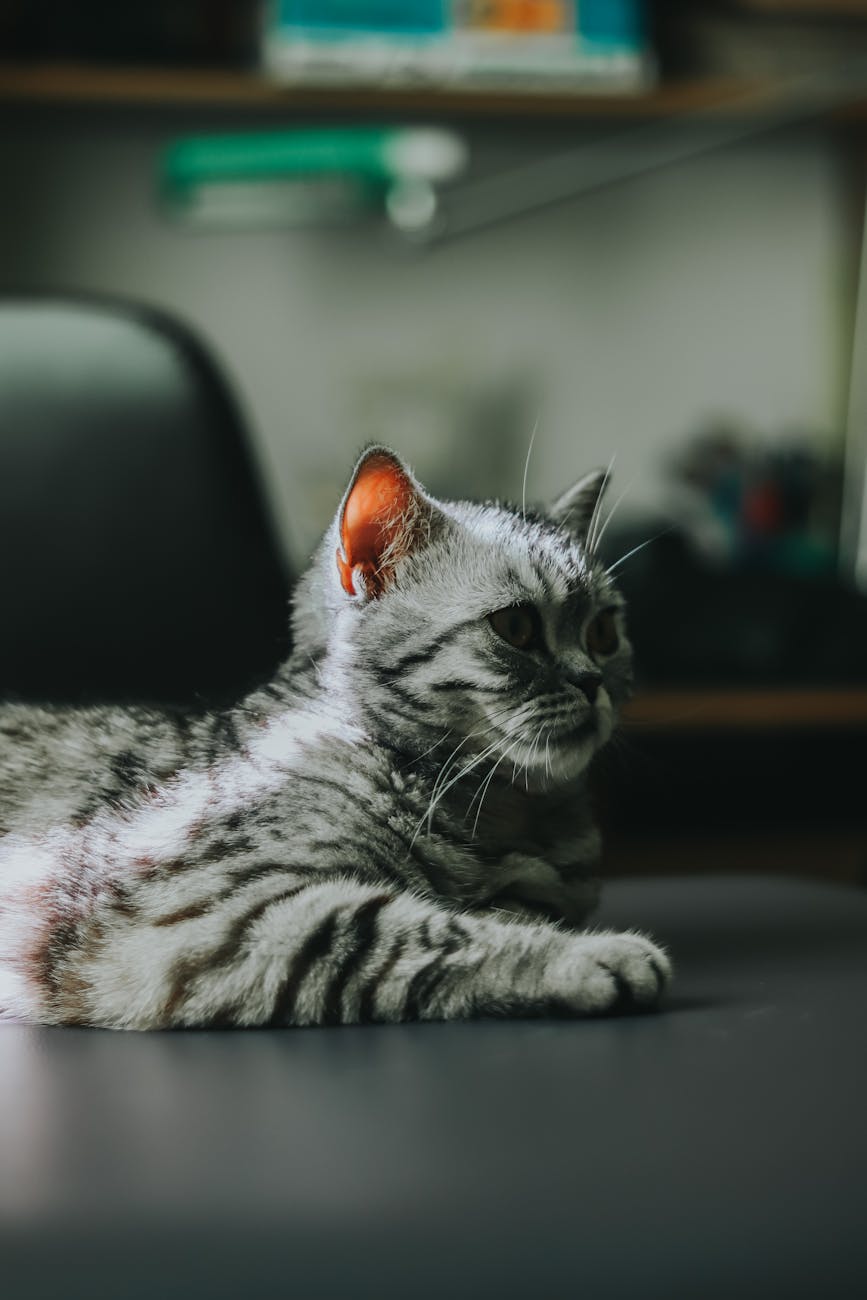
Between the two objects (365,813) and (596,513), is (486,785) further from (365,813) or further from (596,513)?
(596,513)

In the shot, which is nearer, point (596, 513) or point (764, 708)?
point (596, 513)

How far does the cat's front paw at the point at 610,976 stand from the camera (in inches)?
22.9

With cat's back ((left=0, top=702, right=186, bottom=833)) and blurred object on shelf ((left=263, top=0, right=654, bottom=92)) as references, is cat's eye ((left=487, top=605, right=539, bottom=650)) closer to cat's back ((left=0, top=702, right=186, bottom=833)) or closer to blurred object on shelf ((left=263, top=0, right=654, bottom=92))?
cat's back ((left=0, top=702, right=186, bottom=833))

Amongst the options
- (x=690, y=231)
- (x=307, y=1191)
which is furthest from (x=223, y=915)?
(x=690, y=231)

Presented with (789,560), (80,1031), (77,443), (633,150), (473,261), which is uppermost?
(633,150)

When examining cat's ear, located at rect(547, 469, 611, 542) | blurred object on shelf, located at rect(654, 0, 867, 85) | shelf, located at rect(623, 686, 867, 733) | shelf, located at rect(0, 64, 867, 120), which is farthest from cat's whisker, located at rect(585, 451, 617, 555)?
blurred object on shelf, located at rect(654, 0, 867, 85)

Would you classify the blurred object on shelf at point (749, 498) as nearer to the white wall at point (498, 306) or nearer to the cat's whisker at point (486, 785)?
the white wall at point (498, 306)

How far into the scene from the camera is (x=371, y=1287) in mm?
382

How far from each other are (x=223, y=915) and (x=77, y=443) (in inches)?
23.8

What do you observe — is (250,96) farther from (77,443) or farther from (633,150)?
(77,443)

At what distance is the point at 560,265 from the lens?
75.4 inches

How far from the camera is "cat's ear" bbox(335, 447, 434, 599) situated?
0.64m

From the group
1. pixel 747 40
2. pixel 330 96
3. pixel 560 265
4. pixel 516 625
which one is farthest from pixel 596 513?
pixel 747 40

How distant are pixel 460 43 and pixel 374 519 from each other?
1273 mm
